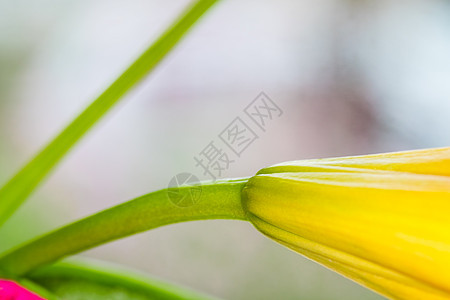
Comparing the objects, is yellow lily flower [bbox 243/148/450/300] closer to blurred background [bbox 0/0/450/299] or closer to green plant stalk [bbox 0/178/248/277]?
green plant stalk [bbox 0/178/248/277]

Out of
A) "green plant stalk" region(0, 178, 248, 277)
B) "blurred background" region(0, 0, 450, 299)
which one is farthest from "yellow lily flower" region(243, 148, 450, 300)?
"blurred background" region(0, 0, 450, 299)

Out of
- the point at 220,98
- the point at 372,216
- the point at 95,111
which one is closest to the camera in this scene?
the point at 372,216

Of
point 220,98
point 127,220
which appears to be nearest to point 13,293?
point 127,220

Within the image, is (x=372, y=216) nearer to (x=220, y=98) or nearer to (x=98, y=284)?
(x=98, y=284)

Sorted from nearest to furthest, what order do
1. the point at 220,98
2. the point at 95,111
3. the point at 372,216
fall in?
1. the point at 372,216
2. the point at 95,111
3. the point at 220,98

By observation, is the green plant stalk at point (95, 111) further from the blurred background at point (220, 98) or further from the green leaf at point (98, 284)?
the blurred background at point (220, 98)

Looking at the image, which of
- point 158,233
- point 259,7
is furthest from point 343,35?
point 158,233
